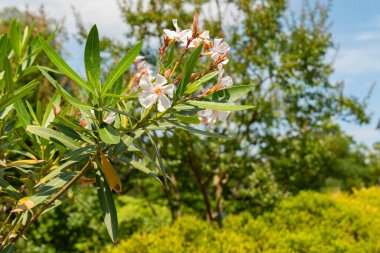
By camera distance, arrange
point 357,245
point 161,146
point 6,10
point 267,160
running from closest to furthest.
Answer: point 357,245 → point 161,146 → point 267,160 → point 6,10

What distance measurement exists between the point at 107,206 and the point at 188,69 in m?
0.68

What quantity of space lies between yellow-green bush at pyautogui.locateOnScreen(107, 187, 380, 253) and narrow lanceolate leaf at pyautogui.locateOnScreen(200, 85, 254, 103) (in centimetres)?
278

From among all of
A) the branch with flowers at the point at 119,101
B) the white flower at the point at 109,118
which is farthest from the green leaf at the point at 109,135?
the white flower at the point at 109,118

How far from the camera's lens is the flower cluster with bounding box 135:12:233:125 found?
165 centimetres

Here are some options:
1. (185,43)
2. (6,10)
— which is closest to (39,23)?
(185,43)

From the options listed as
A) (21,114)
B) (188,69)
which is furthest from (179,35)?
(21,114)

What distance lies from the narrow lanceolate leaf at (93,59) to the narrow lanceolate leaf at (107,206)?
45 centimetres

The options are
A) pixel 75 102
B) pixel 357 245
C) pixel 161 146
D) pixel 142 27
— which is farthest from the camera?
pixel 142 27

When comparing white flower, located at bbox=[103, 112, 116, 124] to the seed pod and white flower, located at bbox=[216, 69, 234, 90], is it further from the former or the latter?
white flower, located at bbox=[216, 69, 234, 90]

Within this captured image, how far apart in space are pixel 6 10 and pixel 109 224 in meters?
27.6

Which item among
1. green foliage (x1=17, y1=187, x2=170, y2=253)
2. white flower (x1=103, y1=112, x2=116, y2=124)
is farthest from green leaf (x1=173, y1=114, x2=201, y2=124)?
green foliage (x1=17, y1=187, x2=170, y2=253)

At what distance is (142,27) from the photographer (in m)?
7.20

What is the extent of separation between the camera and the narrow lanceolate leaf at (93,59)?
1699 mm

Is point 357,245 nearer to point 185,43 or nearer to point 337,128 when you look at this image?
point 337,128
